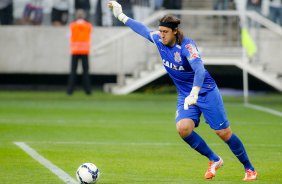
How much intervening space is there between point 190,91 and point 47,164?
2523 millimetres

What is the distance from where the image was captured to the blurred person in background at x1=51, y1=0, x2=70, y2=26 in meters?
34.5

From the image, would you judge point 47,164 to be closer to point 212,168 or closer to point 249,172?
point 212,168

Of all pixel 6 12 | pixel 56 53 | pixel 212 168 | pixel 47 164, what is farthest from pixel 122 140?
pixel 6 12

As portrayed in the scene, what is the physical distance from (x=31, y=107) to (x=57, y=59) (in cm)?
943

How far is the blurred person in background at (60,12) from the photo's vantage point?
34.5m

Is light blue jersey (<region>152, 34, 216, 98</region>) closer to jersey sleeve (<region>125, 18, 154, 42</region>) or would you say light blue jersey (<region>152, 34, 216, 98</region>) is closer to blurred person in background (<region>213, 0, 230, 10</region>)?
jersey sleeve (<region>125, 18, 154, 42</region>)

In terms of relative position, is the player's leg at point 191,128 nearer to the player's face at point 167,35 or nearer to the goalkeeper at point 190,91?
the goalkeeper at point 190,91

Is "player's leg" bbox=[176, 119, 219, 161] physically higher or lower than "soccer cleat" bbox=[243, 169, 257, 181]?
higher

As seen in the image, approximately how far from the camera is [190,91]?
12.9 m

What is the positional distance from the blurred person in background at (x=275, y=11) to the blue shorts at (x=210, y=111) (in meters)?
21.4

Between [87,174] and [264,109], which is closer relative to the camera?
[87,174]

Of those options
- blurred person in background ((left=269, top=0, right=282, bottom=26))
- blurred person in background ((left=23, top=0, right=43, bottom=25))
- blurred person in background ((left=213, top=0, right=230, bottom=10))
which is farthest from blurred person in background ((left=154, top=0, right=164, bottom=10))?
blurred person in background ((left=23, top=0, right=43, bottom=25))

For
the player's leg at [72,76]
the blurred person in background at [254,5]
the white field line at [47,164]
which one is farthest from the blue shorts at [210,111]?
the blurred person in background at [254,5]

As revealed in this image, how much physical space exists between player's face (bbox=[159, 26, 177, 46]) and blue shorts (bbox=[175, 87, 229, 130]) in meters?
0.80
